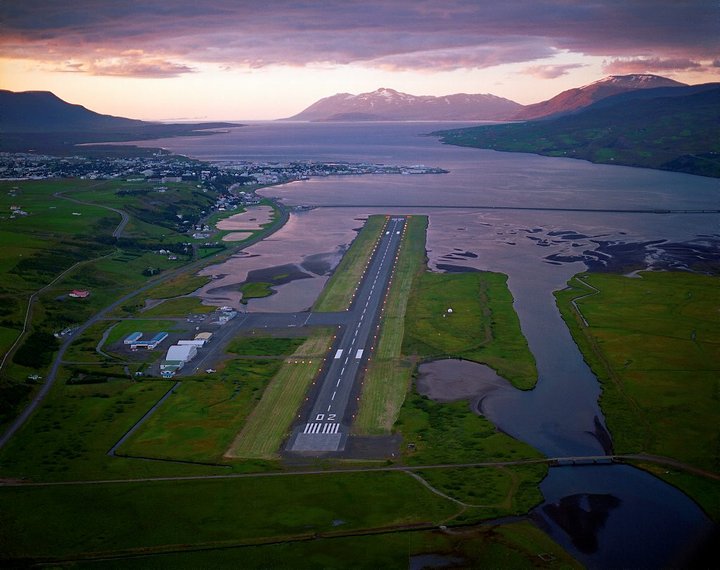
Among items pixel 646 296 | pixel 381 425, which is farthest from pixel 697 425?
pixel 646 296

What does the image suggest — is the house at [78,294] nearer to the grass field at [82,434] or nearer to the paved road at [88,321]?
the paved road at [88,321]

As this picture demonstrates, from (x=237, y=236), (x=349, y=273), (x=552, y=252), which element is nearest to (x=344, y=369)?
(x=349, y=273)

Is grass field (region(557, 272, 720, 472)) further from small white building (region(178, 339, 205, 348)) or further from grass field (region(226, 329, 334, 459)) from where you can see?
small white building (region(178, 339, 205, 348))

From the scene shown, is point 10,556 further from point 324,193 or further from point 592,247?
point 324,193

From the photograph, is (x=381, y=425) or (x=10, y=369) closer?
(x=381, y=425)

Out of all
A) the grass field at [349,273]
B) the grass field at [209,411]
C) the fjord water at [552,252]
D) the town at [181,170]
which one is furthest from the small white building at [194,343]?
the town at [181,170]

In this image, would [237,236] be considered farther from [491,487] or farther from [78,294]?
[491,487]
